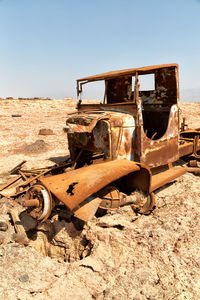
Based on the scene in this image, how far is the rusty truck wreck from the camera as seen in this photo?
286 centimetres

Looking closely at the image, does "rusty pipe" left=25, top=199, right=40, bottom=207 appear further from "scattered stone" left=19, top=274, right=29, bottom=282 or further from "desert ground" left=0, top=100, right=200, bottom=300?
"scattered stone" left=19, top=274, right=29, bottom=282

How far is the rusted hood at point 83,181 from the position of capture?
8.66 ft

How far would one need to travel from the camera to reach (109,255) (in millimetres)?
2715

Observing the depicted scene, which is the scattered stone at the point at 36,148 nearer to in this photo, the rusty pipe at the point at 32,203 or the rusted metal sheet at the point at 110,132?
the rusted metal sheet at the point at 110,132

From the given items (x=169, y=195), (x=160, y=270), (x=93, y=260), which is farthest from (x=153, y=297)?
(x=169, y=195)

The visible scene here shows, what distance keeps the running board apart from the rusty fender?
37 centimetres

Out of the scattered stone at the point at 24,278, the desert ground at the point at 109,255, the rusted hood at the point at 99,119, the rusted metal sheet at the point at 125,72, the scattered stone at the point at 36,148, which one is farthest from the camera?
the scattered stone at the point at 36,148

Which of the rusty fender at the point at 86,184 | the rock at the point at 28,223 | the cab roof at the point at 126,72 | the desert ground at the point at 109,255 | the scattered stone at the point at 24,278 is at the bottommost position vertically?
the scattered stone at the point at 24,278

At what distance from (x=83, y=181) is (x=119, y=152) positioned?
3.64 ft

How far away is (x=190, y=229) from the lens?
3.20 meters

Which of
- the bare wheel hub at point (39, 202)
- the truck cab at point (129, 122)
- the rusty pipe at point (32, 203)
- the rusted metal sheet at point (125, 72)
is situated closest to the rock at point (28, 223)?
the bare wheel hub at point (39, 202)

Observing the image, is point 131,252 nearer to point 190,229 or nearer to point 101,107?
point 190,229

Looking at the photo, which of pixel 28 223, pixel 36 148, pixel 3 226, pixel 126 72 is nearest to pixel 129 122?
pixel 126 72

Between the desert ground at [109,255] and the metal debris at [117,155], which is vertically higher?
the metal debris at [117,155]
